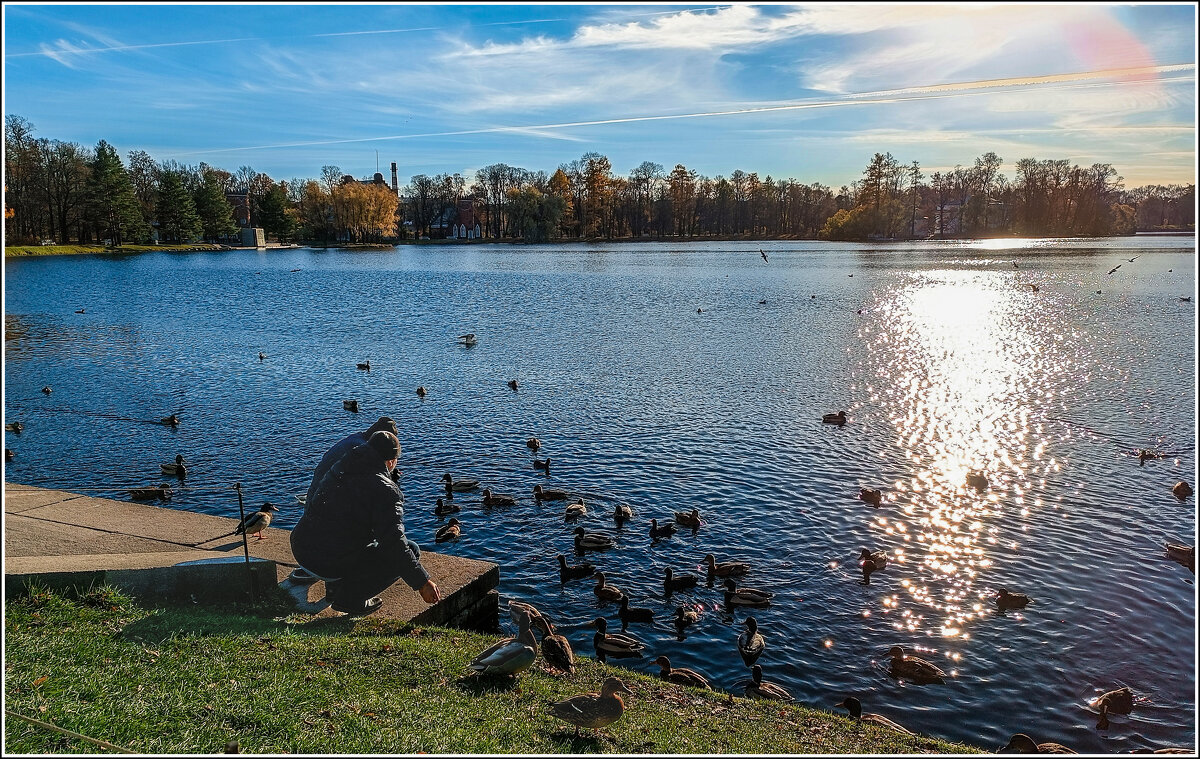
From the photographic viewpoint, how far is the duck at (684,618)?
11.0 metres

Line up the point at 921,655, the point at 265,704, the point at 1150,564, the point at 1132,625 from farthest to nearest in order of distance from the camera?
the point at 1150,564, the point at 1132,625, the point at 921,655, the point at 265,704

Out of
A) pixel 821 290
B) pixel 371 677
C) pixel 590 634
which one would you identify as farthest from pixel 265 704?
pixel 821 290

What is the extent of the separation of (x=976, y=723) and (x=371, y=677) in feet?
23.7

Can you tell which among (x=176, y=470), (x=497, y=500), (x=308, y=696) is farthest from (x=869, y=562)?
(x=176, y=470)

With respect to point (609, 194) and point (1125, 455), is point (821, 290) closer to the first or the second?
point (1125, 455)

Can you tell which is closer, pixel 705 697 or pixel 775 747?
pixel 775 747

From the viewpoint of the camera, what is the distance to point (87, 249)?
98.8 meters

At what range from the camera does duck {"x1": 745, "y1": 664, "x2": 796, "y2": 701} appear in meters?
9.20

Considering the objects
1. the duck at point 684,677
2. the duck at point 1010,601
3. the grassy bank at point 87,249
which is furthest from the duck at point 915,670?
the grassy bank at point 87,249

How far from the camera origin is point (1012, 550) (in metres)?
13.5

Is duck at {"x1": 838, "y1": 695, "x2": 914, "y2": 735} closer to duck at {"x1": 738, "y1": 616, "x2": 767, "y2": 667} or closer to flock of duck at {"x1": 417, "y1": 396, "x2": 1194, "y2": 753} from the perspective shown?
flock of duck at {"x1": 417, "y1": 396, "x2": 1194, "y2": 753}

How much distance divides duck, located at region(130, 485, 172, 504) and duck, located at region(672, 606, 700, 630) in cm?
1094

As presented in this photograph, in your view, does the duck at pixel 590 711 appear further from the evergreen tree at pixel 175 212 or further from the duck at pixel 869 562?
the evergreen tree at pixel 175 212

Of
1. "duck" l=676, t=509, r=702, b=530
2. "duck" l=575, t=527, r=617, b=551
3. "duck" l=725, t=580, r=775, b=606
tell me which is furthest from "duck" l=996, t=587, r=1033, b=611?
"duck" l=575, t=527, r=617, b=551
